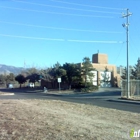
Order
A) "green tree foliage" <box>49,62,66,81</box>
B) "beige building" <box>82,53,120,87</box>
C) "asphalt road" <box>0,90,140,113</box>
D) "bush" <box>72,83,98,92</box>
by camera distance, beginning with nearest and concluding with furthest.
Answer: "asphalt road" <box>0,90,140,113</box>, "bush" <box>72,83,98,92</box>, "green tree foliage" <box>49,62,66,81</box>, "beige building" <box>82,53,120,87</box>

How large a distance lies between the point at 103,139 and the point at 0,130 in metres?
3.22

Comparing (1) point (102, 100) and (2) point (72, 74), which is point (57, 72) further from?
(1) point (102, 100)

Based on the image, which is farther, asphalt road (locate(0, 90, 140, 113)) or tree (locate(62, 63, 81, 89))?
tree (locate(62, 63, 81, 89))

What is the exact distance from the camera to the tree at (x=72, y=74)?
5840 cm

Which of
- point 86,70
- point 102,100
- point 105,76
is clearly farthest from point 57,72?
point 102,100

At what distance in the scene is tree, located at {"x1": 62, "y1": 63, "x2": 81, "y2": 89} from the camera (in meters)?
58.4

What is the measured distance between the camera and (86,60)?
195 ft

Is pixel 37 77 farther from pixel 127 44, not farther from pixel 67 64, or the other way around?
pixel 127 44

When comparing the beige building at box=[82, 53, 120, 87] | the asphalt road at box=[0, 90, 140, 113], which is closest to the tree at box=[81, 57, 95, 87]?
the beige building at box=[82, 53, 120, 87]

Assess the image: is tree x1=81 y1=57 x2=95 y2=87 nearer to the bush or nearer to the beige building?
the bush

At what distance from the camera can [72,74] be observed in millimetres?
59000

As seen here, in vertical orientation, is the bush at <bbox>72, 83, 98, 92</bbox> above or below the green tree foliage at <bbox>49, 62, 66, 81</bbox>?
below

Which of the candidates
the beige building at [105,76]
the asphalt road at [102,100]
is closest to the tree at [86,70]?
the beige building at [105,76]

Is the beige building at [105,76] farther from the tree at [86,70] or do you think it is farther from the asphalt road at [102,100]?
the asphalt road at [102,100]
